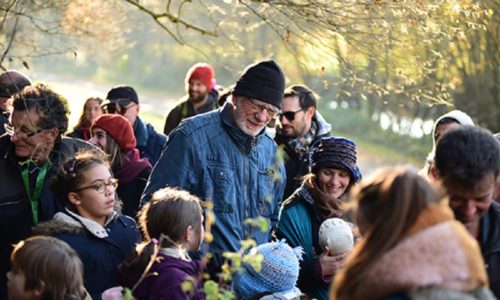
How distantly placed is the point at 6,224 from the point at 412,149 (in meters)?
22.9

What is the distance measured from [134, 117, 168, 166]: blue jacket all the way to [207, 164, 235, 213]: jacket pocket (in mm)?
3291

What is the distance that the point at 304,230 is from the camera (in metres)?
6.61

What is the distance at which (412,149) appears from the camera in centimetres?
2838

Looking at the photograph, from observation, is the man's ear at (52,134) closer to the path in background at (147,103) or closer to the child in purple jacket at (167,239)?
the child in purple jacket at (167,239)

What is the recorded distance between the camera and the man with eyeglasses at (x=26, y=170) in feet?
20.7

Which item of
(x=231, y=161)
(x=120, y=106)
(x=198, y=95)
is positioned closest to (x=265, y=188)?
(x=231, y=161)

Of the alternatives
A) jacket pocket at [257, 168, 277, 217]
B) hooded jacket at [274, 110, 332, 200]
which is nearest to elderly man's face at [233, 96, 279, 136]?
jacket pocket at [257, 168, 277, 217]

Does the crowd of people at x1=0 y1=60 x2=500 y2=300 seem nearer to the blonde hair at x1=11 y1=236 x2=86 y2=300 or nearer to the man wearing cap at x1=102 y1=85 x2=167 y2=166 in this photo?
the blonde hair at x1=11 y1=236 x2=86 y2=300

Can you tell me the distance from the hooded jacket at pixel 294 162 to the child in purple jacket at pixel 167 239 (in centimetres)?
265

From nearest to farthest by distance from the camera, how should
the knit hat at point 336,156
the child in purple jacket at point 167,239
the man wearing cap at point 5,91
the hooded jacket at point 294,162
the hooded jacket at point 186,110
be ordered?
the child in purple jacket at point 167,239, the knit hat at point 336,156, the man wearing cap at point 5,91, the hooded jacket at point 294,162, the hooded jacket at point 186,110

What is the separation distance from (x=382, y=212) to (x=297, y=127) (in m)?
5.54

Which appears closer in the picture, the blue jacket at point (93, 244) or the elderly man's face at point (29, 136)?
the blue jacket at point (93, 244)

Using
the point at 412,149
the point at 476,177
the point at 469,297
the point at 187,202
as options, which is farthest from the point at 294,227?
the point at 412,149

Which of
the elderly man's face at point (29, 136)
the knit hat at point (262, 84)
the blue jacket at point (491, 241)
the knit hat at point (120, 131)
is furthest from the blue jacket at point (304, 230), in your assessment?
the knit hat at point (120, 131)
